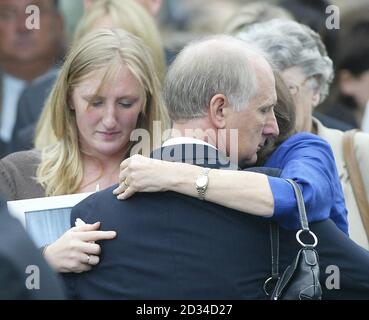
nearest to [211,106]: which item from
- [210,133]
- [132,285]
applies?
[210,133]

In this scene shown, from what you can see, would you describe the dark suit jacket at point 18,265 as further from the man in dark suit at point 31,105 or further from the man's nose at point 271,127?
the man in dark suit at point 31,105

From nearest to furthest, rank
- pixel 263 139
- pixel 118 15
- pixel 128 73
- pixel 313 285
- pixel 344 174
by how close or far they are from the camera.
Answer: pixel 313 285 → pixel 263 139 → pixel 128 73 → pixel 344 174 → pixel 118 15

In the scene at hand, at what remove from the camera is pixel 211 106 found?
350 cm

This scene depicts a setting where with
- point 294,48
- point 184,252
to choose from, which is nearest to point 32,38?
point 294,48

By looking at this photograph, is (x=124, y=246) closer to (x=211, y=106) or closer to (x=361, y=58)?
(x=211, y=106)

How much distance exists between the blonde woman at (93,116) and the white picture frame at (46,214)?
1.43ft

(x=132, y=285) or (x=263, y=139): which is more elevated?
(x=263, y=139)

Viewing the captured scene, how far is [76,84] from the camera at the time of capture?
171 inches

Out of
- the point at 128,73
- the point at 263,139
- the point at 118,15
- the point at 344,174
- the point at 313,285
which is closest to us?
the point at 313,285

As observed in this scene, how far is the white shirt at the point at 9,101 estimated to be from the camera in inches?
288

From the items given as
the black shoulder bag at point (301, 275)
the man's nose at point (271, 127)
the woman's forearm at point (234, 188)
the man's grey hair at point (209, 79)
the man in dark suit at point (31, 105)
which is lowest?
the black shoulder bag at point (301, 275)

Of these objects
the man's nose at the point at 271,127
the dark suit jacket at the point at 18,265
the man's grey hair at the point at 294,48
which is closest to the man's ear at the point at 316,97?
the man's grey hair at the point at 294,48

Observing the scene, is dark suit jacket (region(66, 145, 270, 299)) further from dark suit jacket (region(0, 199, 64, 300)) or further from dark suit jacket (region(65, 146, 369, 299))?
dark suit jacket (region(0, 199, 64, 300))
